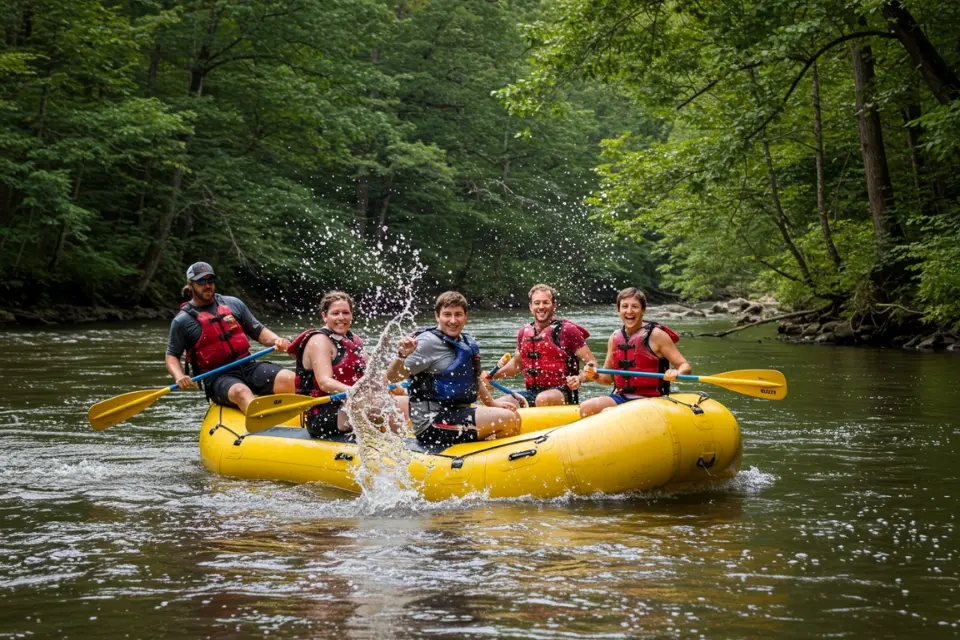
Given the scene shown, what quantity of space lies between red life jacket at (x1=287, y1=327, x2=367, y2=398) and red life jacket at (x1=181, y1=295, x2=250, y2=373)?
72 cm

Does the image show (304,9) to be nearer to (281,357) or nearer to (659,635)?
(281,357)

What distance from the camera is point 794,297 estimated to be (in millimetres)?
18234

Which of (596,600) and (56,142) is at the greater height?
(56,142)

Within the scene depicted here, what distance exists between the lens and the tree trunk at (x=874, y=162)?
15555mm

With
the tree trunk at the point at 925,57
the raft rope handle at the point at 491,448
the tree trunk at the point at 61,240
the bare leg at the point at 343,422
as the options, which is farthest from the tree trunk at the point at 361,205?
the raft rope handle at the point at 491,448

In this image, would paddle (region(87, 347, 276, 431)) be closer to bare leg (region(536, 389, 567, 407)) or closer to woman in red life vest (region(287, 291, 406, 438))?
woman in red life vest (region(287, 291, 406, 438))

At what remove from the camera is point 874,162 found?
15.9 meters

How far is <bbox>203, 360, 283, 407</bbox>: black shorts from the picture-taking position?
769cm

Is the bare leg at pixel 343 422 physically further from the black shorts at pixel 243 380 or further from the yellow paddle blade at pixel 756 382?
the yellow paddle blade at pixel 756 382

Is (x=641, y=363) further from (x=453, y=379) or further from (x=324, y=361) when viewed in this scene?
(x=324, y=361)

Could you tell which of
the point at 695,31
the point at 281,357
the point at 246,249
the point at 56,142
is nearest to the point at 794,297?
the point at 695,31

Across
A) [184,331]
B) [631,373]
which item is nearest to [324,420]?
[184,331]

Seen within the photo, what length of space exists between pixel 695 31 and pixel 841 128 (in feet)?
11.2

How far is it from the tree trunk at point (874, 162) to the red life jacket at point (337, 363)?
10.7m
